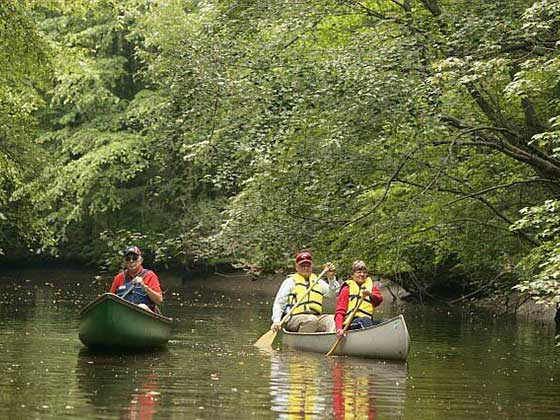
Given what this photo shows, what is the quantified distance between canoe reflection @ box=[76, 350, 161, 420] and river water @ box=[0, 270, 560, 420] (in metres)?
0.01

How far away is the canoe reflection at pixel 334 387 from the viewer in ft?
41.2

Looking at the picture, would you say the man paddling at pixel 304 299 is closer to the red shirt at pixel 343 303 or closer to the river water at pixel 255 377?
the red shirt at pixel 343 303

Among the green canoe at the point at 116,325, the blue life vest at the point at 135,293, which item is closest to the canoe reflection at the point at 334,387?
the green canoe at the point at 116,325

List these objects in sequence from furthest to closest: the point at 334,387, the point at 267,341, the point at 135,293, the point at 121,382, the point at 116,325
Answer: the point at 267,341, the point at 135,293, the point at 116,325, the point at 334,387, the point at 121,382

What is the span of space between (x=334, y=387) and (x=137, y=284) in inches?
186

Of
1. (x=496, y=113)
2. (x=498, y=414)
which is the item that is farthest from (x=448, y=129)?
(x=498, y=414)

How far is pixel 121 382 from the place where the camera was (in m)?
14.4

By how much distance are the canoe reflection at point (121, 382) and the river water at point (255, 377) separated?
1 cm

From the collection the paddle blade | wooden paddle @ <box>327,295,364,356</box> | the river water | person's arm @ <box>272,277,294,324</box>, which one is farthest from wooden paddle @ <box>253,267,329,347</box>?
wooden paddle @ <box>327,295,364,356</box>

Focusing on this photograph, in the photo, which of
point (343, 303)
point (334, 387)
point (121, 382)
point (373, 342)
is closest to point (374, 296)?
point (343, 303)

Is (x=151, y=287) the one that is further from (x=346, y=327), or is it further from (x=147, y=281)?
(x=346, y=327)

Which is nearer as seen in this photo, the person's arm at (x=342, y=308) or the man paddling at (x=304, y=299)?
the person's arm at (x=342, y=308)

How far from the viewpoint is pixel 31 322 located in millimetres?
22969

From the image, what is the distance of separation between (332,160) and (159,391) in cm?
891
